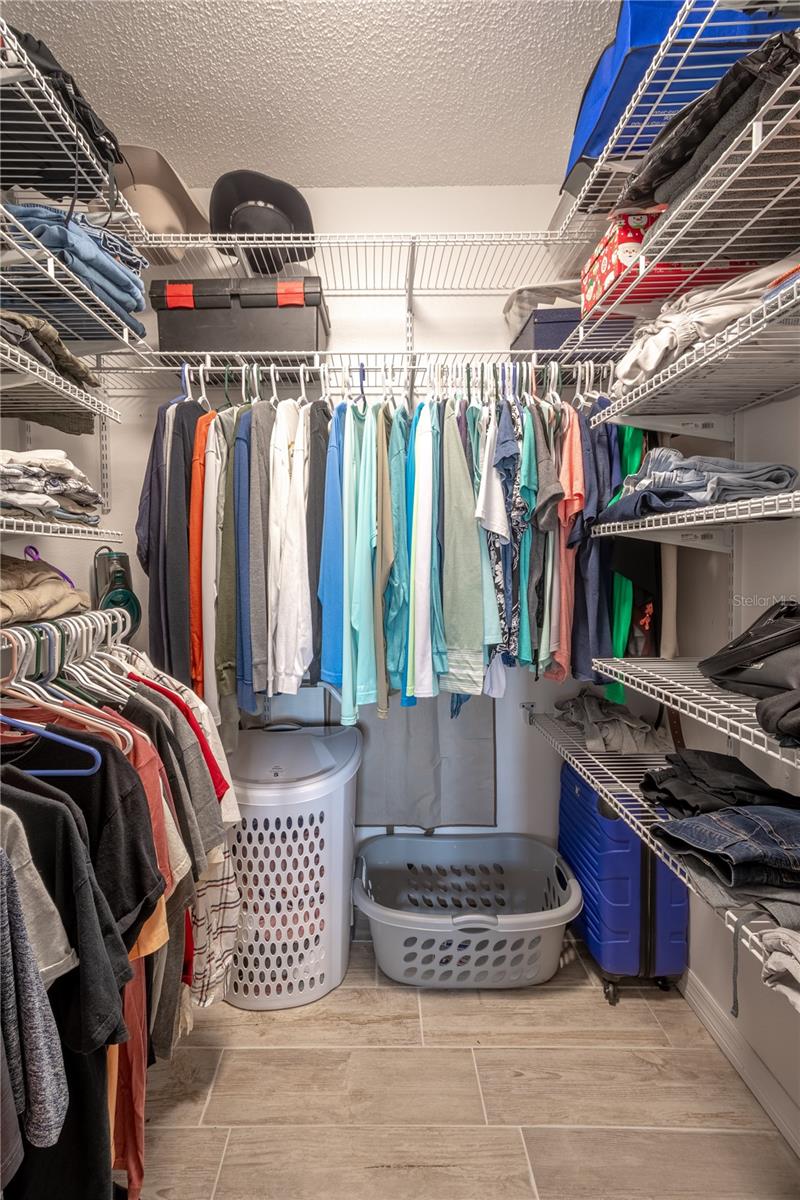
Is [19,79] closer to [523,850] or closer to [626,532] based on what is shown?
[626,532]

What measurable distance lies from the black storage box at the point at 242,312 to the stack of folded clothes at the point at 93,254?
171 millimetres

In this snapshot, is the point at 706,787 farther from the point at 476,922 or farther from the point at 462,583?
the point at 476,922

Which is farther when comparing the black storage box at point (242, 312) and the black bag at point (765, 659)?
Answer: the black storage box at point (242, 312)

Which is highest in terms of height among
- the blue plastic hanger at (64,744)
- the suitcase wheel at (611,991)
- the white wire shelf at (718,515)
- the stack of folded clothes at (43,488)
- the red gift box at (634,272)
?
the red gift box at (634,272)

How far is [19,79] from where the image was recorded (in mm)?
1086

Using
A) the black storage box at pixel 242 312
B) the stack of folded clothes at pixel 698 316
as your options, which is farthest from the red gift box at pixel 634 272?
the black storage box at pixel 242 312

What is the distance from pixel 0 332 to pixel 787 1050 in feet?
7.44

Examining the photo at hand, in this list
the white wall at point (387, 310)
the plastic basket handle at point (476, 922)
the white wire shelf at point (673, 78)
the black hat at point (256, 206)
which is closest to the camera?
the white wire shelf at point (673, 78)

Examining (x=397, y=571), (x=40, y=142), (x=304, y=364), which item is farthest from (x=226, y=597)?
(x=40, y=142)

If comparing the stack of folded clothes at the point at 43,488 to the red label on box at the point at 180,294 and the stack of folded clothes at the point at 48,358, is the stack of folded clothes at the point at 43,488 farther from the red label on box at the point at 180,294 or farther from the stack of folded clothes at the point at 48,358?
the red label on box at the point at 180,294

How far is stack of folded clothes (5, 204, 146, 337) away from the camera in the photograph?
4.09 feet

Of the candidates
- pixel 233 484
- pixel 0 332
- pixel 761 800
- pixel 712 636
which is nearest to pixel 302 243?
pixel 233 484

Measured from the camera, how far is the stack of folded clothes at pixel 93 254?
125cm

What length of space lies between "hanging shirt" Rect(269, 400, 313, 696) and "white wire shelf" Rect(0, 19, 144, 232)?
2.32 ft
